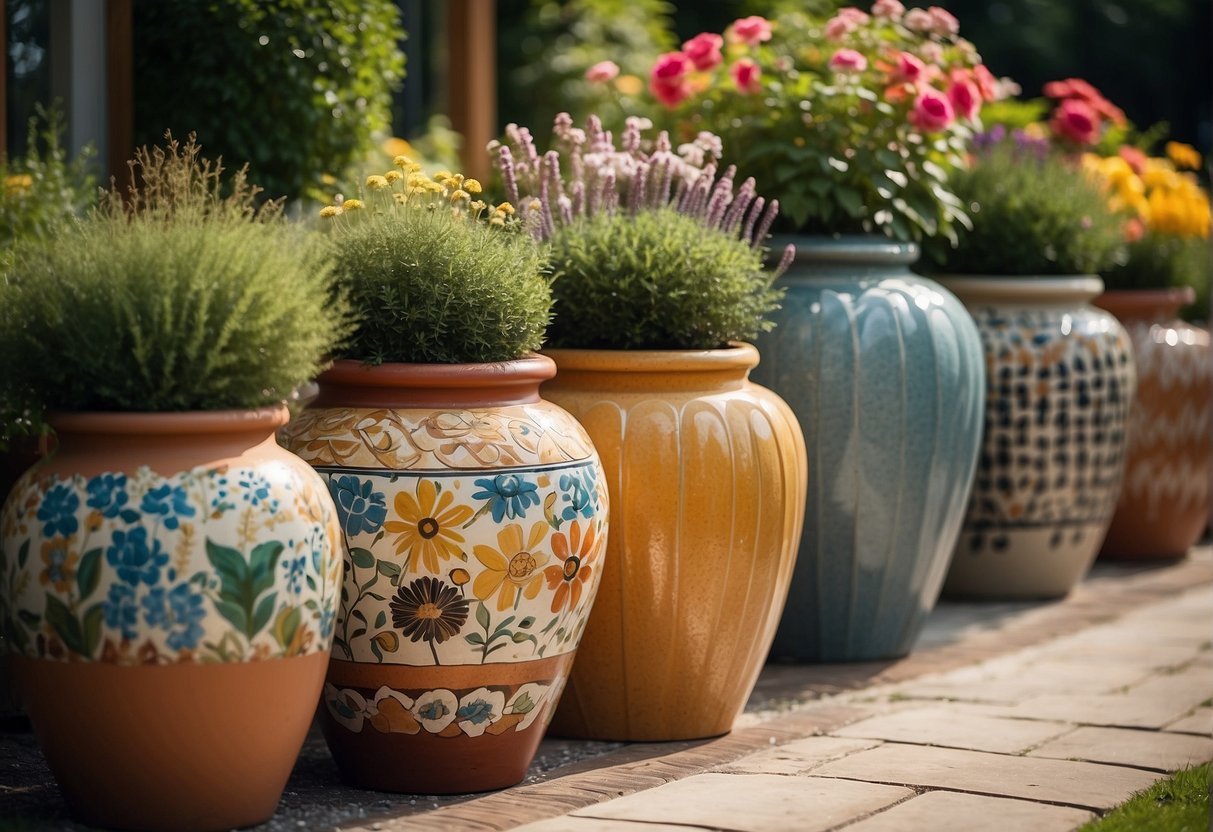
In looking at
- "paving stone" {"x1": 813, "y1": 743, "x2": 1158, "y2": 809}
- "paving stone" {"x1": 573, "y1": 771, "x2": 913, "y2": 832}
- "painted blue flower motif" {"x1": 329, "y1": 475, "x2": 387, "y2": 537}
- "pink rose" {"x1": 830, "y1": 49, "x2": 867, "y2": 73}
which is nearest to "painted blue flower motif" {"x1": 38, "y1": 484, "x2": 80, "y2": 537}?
"painted blue flower motif" {"x1": 329, "y1": 475, "x2": 387, "y2": 537}

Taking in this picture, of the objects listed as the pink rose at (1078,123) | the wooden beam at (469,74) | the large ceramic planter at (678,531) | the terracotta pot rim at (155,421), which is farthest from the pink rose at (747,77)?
the wooden beam at (469,74)

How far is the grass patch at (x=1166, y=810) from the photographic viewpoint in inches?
116

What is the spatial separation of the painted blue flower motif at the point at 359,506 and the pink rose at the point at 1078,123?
4.11 metres

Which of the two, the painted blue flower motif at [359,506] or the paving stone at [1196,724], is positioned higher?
the painted blue flower motif at [359,506]

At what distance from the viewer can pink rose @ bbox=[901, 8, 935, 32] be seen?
4.83 meters

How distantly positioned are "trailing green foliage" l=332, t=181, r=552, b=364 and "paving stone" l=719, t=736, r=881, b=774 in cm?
99

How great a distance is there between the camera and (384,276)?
10.3ft

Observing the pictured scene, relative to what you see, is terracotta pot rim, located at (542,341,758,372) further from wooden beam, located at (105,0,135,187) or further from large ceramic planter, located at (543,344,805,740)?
wooden beam, located at (105,0,135,187)

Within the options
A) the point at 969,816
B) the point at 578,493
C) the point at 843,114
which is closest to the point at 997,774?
the point at 969,816

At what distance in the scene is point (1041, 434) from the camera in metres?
5.36

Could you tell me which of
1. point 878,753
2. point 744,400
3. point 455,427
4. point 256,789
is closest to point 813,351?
point 744,400

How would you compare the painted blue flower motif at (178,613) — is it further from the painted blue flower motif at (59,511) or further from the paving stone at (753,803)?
the paving stone at (753,803)

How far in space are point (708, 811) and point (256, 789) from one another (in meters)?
0.80

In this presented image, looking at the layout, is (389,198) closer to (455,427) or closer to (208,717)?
(455,427)
